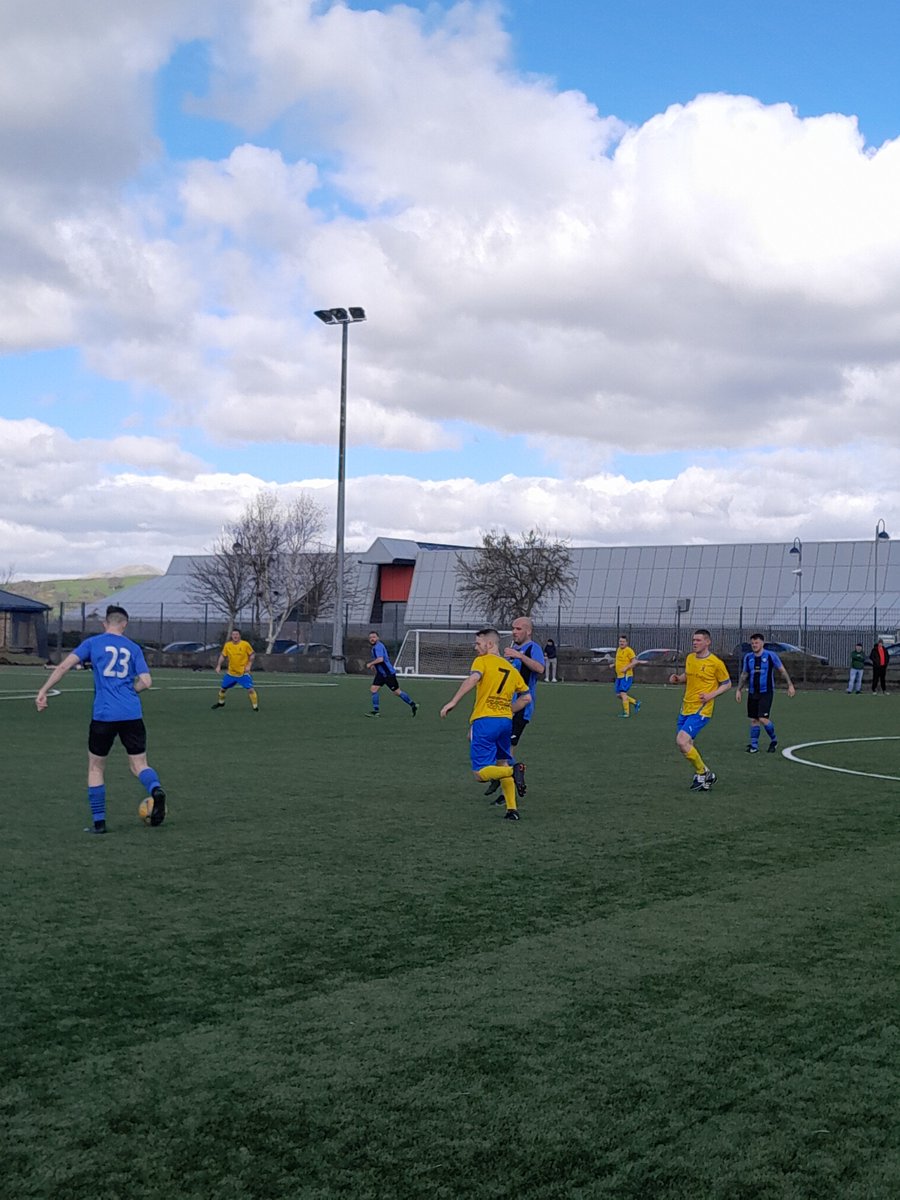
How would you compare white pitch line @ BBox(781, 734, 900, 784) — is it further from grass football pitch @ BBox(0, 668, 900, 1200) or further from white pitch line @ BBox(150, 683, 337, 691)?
white pitch line @ BBox(150, 683, 337, 691)

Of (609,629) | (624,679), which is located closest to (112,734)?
(624,679)

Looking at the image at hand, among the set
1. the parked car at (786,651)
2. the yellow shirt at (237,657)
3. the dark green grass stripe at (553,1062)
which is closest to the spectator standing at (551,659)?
the parked car at (786,651)

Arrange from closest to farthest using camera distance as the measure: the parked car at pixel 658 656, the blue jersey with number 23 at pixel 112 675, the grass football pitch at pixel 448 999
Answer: the grass football pitch at pixel 448 999 → the blue jersey with number 23 at pixel 112 675 → the parked car at pixel 658 656

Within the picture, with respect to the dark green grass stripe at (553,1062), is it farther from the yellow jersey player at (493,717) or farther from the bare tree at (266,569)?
the bare tree at (266,569)

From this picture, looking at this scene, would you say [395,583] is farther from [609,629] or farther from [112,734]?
[112,734]

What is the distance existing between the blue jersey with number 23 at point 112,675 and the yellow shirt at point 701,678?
6545mm

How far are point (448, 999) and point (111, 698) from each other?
5.39 m

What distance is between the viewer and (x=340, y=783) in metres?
13.8

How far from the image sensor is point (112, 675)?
10086mm

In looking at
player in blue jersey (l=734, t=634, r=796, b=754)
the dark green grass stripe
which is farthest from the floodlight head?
the dark green grass stripe

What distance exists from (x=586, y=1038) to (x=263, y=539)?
7194 centimetres

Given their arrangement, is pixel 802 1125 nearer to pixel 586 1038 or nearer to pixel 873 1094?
pixel 873 1094

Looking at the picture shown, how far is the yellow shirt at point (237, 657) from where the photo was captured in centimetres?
2648

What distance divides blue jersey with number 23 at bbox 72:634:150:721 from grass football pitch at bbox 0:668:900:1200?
1.03m
